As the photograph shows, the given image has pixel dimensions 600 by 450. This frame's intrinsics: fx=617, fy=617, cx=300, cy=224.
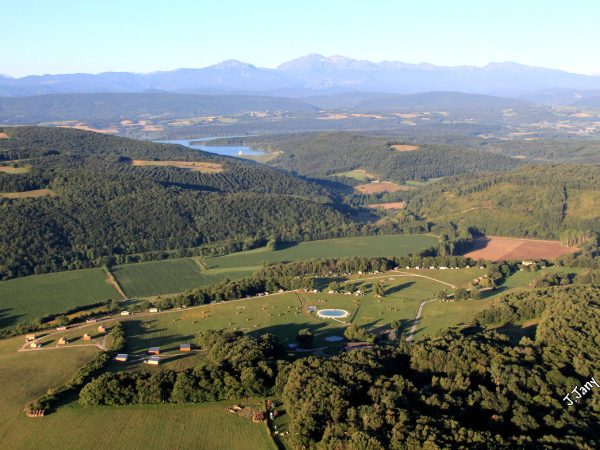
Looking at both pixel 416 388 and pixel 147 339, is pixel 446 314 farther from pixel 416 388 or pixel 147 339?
pixel 147 339

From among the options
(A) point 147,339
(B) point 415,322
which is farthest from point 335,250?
(A) point 147,339

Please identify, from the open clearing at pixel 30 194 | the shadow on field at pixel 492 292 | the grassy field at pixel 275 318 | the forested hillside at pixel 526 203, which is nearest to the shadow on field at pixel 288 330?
the grassy field at pixel 275 318

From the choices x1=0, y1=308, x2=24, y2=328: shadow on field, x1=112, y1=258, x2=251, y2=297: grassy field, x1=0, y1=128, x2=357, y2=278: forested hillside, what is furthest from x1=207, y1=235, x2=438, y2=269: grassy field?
x1=0, y1=308, x2=24, y2=328: shadow on field

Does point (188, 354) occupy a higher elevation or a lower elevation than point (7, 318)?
higher

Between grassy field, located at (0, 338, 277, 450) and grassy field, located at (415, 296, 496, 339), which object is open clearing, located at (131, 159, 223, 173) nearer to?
grassy field, located at (415, 296, 496, 339)

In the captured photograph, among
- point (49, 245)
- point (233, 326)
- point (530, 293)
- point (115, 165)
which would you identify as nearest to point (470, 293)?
point (530, 293)

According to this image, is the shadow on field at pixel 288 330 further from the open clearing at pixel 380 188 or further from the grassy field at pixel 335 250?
the open clearing at pixel 380 188
